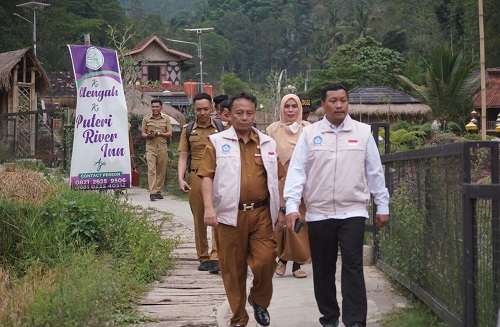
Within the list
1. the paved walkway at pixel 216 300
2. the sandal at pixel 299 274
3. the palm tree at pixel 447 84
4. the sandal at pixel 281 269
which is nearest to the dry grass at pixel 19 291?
the paved walkway at pixel 216 300

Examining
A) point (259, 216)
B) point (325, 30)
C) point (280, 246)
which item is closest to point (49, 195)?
point (280, 246)

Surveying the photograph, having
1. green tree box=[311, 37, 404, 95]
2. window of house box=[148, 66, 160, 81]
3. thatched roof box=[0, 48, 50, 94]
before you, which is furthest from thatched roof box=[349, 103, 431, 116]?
thatched roof box=[0, 48, 50, 94]

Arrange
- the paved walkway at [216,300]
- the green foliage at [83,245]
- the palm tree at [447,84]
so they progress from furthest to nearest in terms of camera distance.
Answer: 1. the palm tree at [447,84]
2. the green foliage at [83,245]
3. the paved walkway at [216,300]

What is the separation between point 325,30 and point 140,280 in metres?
96.0

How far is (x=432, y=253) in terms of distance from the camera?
7105mm

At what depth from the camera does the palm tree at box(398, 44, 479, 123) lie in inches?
1746

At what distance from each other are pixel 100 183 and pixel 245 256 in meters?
4.05

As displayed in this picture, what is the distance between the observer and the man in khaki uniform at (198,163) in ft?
32.5

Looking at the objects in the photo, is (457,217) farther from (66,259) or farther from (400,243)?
(66,259)

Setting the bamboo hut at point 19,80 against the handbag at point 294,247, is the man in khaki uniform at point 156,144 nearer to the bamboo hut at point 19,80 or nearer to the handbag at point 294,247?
the handbag at point 294,247

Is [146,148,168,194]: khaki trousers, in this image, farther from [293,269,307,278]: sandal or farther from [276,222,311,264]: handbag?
[276,222,311,264]: handbag

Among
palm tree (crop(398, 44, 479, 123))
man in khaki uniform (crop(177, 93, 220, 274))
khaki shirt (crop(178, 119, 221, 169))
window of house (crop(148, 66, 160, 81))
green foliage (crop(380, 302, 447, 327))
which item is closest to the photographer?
green foliage (crop(380, 302, 447, 327))

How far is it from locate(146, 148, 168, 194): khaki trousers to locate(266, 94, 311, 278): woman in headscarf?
747 centimetres

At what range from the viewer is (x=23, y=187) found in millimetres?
11109
